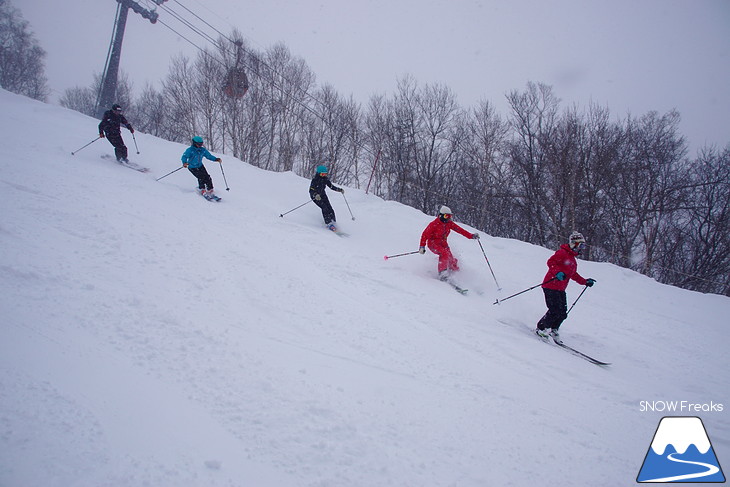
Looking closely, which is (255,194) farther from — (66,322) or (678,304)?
(678,304)

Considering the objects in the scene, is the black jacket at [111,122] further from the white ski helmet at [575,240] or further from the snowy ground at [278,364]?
the white ski helmet at [575,240]

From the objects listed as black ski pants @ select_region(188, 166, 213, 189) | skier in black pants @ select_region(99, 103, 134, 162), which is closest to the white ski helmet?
black ski pants @ select_region(188, 166, 213, 189)

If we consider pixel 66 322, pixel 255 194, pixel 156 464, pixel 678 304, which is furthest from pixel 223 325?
pixel 678 304

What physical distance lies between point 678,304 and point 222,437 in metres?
9.94

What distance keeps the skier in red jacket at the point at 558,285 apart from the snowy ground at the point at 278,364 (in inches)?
16.6

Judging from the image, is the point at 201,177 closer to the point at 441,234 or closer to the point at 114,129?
the point at 114,129

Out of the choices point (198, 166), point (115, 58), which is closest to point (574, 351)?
point (198, 166)

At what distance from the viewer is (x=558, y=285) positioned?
207 inches

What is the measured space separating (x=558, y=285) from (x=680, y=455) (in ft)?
8.49

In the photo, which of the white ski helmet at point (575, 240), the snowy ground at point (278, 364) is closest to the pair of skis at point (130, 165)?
the snowy ground at point (278, 364)

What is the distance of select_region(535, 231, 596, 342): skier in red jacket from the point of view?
5.19m

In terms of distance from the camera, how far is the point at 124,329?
117 inches

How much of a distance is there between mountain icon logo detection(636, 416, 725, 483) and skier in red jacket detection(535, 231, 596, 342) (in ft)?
5.68

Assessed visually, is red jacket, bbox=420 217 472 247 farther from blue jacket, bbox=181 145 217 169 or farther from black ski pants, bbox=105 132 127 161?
black ski pants, bbox=105 132 127 161
